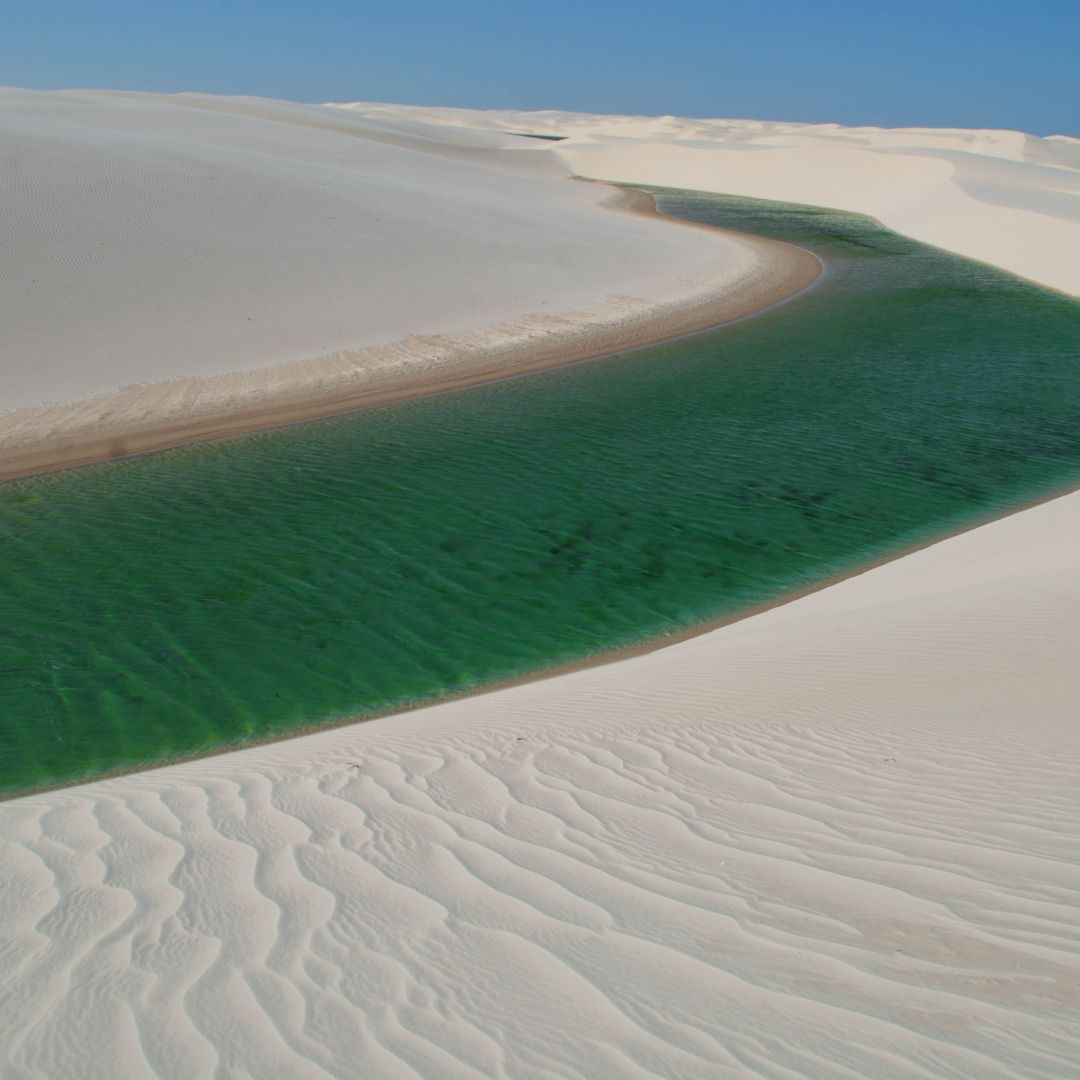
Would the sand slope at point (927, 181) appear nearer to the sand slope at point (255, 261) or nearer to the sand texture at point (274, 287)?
the sand texture at point (274, 287)

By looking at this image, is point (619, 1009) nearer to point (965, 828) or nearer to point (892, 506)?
point (965, 828)

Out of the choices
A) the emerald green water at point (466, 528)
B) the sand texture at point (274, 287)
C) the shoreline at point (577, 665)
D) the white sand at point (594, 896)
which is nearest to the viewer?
the white sand at point (594, 896)

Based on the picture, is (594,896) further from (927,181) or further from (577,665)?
(927,181)

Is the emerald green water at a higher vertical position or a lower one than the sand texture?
lower

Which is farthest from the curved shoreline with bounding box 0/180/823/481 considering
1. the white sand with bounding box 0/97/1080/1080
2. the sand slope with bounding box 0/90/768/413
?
the white sand with bounding box 0/97/1080/1080

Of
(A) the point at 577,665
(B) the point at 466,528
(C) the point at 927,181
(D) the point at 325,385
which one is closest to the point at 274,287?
(D) the point at 325,385

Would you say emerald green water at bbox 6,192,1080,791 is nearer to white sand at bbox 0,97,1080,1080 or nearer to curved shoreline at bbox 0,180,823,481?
curved shoreline at bbox 0,180,823,481

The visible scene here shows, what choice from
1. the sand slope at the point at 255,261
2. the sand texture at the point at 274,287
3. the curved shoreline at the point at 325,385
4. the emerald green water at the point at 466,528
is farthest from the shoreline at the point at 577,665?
the sand slope at the point at 255,261
